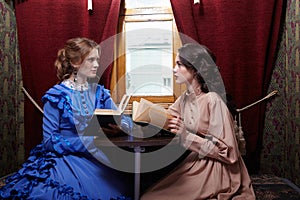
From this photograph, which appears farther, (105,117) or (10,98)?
(10,98)

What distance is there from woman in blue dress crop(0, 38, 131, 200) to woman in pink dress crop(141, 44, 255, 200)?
30 centimetres

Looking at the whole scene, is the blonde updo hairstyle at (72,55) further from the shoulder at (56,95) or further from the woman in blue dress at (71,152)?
the shoulder at (56,95)

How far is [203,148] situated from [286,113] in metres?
1.32

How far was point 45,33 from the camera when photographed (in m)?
2.83

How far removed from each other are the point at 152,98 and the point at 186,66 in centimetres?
87

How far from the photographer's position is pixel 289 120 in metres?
2.72

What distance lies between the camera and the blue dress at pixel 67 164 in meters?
1.75

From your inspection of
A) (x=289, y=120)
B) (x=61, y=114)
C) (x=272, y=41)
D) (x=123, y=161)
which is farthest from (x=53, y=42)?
(x=289, y=120)

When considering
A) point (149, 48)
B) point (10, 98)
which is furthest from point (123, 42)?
point (10, 98)

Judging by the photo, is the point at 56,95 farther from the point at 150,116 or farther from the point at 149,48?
the point at 149,48

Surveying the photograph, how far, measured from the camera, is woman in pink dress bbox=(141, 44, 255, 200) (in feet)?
5.97

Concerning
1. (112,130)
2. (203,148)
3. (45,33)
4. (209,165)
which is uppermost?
(45,33)

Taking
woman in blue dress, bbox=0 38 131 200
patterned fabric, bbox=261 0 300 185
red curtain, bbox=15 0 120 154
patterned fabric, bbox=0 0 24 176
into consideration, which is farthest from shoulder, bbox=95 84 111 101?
patterned fabric, bbox=261 0 300 185

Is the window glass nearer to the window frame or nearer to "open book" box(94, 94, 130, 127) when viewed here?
the window frame
